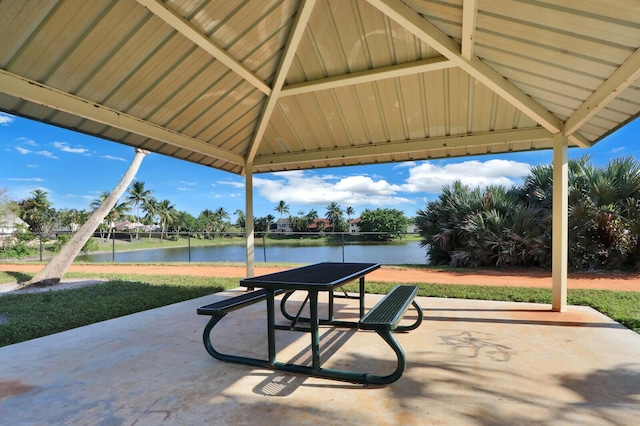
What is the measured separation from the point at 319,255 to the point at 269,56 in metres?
9.09

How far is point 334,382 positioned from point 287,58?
130 inches

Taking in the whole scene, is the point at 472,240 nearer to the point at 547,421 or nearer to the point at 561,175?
the point at 561,175

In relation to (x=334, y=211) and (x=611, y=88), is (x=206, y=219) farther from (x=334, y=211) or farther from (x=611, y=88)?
(x=611, y=88)

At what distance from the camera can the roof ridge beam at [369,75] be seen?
11.9 ft

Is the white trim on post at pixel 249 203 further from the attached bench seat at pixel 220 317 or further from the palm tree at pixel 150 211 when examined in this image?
the palm tree at pixel 150 211

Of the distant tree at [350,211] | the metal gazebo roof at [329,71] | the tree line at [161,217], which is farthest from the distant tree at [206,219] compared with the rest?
the metal gazebo roof at [329,71]

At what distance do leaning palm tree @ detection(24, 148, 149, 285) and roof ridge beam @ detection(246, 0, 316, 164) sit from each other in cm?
422

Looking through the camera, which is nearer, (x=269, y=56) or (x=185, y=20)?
(x=185, y=20)

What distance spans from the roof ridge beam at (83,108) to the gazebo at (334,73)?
0.04 feet

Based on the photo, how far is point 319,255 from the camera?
1227 cm

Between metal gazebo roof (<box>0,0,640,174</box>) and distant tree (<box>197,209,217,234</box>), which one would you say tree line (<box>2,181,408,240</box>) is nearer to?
distant tree (<box>197,209,217,234</box>)

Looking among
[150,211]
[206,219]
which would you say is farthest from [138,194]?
[206,219]

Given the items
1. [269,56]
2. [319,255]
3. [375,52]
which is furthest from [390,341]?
[319,255]

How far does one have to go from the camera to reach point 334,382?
249 cm
